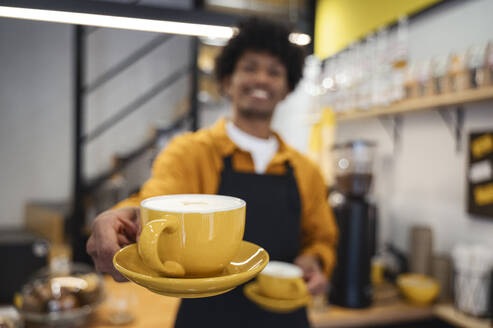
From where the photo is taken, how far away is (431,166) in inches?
71.3

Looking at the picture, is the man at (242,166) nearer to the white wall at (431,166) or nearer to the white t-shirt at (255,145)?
the white t-shirt at (255,145)

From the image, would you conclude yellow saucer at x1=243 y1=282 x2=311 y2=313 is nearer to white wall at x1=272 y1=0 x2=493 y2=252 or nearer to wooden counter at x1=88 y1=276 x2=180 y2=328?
wooden counter at x1=88 y1=276 x2=180 y2=328

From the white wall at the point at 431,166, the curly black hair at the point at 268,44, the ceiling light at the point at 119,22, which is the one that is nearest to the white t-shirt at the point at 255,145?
the curly black hair at the point at 268,44

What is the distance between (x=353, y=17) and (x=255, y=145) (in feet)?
7.24

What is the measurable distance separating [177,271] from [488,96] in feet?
3.99

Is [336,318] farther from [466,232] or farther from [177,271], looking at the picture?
[177,271]

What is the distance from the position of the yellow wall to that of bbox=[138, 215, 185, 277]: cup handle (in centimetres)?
199

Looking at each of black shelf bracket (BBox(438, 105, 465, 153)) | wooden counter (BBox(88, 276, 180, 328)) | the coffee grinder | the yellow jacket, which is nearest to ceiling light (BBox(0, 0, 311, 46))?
the yellow jacket

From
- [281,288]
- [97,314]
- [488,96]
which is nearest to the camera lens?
[281,288]

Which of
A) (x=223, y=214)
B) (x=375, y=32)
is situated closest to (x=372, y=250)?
(x=375, y=32)

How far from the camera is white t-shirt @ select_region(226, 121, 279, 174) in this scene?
1.63ft

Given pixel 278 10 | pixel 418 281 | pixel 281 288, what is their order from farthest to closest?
pixel 278 10 < pixel 418 281 < pixel 281 288

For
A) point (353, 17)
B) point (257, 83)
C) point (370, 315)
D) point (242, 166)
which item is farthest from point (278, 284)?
point (353, 17)

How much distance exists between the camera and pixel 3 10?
0.22 meters
